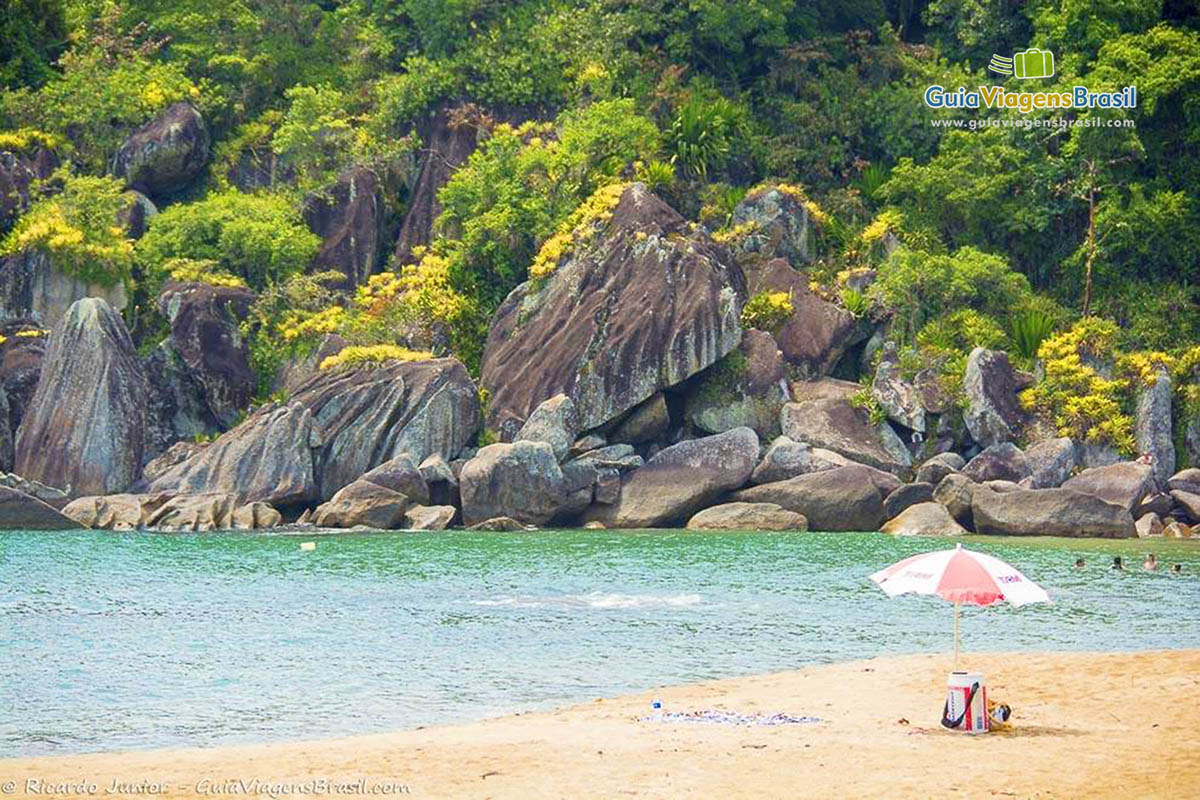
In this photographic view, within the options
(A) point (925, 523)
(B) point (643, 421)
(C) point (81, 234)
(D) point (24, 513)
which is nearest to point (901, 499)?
(A) point (925, 523)

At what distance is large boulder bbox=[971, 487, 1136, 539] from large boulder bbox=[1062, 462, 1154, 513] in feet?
1.93

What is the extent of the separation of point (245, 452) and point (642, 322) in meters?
11.0

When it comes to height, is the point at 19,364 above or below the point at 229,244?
below

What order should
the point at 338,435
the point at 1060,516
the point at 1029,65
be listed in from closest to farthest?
the point at 1060,516, the point at 338,435, the point at 1029,65

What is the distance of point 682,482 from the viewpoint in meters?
41.3

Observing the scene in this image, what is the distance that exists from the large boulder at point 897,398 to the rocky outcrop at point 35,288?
75.9 feet

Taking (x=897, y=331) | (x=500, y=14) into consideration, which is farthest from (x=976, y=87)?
(x=500, y=14)

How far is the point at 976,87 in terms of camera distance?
53.6 metres

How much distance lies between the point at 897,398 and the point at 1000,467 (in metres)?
3.77

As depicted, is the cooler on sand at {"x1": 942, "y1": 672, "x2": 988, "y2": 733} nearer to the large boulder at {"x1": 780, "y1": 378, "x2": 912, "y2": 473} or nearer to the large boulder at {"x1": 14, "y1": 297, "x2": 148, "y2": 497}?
the large boulder at {"x1": 780, "y1": 378, "x2": 912, "y2": 473}

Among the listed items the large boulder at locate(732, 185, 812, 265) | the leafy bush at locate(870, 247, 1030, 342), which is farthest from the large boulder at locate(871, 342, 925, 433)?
the large boulder at locate(732, 185, 812, 265)

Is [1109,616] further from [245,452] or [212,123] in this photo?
[212,123]

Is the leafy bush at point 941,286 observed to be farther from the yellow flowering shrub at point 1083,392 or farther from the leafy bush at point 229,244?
the leafy bush at point 229,244

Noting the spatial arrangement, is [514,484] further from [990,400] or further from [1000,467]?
[990,400]
